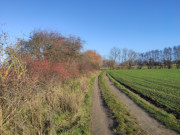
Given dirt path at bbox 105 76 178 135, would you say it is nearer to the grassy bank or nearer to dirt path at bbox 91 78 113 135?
dirt path at bbox 91 78 113 135

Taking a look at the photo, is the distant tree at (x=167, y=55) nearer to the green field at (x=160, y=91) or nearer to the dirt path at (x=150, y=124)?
the green field at (x=160, y=91)

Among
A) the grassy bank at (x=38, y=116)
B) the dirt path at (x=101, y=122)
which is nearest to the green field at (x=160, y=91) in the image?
the dirt path at (x=101, y=122)

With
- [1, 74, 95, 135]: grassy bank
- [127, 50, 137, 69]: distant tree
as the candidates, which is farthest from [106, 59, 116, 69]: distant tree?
[1, 74, 95, 135]: grassy bank

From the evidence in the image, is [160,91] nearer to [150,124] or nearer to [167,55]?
[150,124]

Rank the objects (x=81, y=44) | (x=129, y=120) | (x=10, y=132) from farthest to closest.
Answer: (x=81, y=44) < (x=129, y=120) < (x=10, y=132)

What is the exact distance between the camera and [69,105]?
590 centimetres

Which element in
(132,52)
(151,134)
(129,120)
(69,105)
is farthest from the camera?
(132,52)

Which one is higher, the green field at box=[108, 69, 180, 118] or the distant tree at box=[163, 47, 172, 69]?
the distant tree at box=[163, 47, 172, 69]

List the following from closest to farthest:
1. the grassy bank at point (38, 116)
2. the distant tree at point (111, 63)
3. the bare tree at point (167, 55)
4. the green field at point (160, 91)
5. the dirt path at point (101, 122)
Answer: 1. the grassy bank at point (38, 116)
2. the dirt path at point (101, 122)
3. the green field at point (160, 91)
4. the bare tree at point (167, 55)
5. the distant tree at point (111, 63)

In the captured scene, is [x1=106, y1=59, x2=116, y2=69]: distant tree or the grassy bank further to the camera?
[x1=106, y1=59, x2=116, y2=69]: distant tree

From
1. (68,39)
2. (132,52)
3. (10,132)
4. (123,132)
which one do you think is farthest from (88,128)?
(132,52)

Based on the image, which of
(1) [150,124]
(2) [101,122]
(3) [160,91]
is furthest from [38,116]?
(3) [160,91]

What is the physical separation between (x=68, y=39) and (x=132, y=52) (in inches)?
3623

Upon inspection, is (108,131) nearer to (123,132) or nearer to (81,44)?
(123,132)
